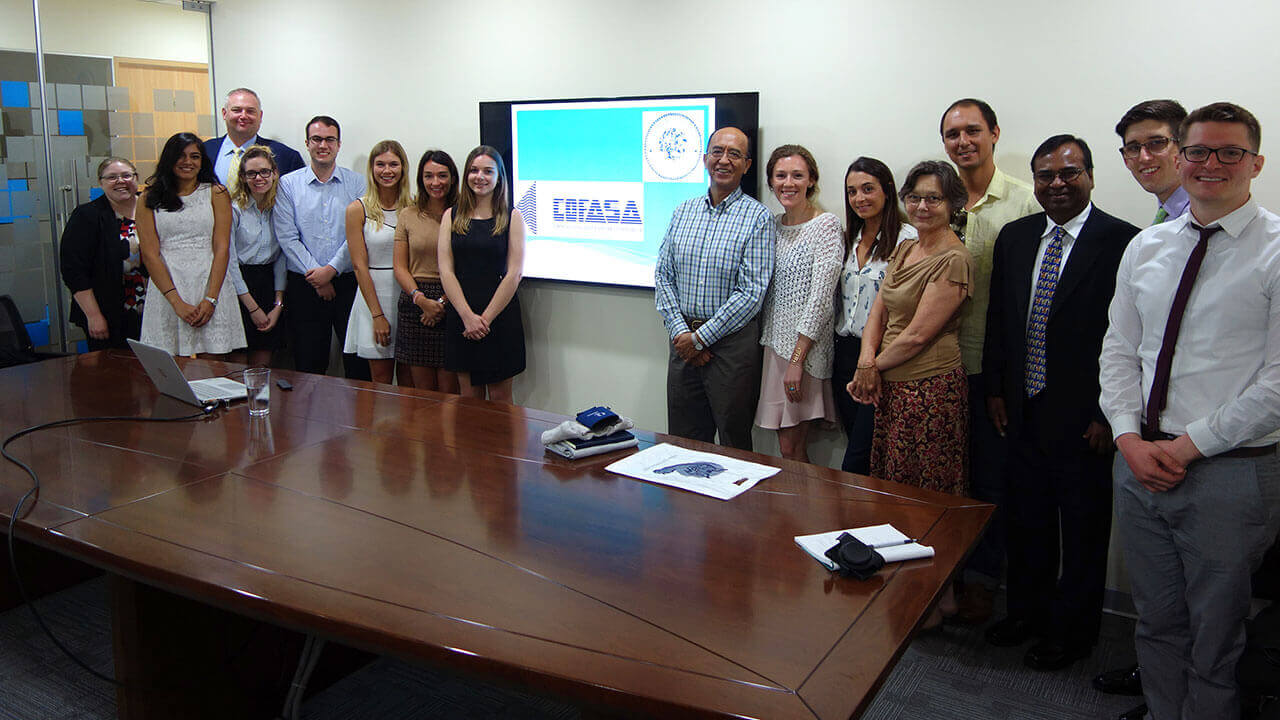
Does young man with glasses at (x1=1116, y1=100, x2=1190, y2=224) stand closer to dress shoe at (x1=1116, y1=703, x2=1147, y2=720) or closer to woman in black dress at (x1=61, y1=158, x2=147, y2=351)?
dress shoe at (x1=1116, y1=703, x2=1147, y2=720)

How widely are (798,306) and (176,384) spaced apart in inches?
88.6

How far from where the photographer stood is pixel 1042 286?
275cm

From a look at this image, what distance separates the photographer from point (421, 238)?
4.34 metres

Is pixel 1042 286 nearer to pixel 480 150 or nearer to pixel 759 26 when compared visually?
pixel 759 26

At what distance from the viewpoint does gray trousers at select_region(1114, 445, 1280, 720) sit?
82.0 inches

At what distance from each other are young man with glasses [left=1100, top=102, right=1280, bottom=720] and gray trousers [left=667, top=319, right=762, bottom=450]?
1603 millimetres

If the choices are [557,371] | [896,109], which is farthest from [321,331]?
[896,109]

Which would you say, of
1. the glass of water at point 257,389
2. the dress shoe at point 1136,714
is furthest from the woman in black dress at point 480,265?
the dress shoe at point 1136,714

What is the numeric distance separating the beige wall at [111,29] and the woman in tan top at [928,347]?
4.72 meters

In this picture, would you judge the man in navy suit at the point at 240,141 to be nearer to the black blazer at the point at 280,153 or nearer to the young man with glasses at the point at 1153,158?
the black blazer at the point at 280,153

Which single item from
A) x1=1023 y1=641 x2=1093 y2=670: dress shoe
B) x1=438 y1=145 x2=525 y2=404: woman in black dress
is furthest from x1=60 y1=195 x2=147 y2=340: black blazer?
x1=1023 y1=641 x2=1093 y2=670: dress shoe

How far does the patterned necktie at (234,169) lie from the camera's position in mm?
4836

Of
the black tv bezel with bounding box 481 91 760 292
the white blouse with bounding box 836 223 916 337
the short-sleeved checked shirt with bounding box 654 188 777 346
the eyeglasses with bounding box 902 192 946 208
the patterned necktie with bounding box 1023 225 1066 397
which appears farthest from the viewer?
the black tv bezel with bounding box 481 91 760 292

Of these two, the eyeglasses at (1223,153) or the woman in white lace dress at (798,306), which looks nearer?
the eyeglasses at (1223,153)
